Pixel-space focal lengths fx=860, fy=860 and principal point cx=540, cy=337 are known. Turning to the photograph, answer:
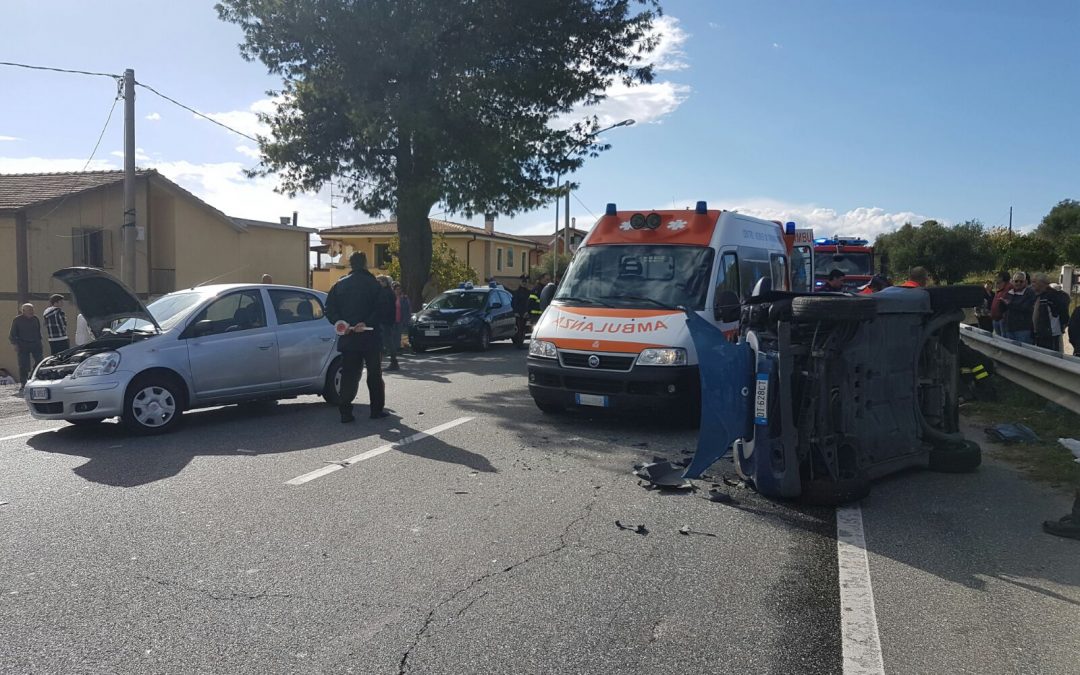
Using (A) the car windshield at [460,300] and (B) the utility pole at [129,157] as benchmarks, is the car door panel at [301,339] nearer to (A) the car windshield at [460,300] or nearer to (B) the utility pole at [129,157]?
(B) the utility pole at [129,157]

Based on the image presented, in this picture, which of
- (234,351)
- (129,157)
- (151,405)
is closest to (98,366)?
(151,405)

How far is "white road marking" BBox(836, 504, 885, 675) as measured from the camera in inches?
142

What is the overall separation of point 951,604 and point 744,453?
2.29m

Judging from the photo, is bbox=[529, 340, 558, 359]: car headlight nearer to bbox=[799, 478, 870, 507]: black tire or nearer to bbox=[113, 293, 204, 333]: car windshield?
bbox=[799, 478, 870, 507]: black tire

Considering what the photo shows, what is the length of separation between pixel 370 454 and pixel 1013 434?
6.29 metres

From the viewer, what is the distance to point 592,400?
28.8 ft

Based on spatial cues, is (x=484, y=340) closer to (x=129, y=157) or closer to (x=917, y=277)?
(x=129, y=157)

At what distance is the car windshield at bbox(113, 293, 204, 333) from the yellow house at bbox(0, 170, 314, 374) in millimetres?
13669

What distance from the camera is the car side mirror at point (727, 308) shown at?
812cm

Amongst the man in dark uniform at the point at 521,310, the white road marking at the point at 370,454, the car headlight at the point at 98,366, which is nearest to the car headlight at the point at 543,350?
the white road marking at the point at 370,454

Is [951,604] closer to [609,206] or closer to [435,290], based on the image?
[609,206]

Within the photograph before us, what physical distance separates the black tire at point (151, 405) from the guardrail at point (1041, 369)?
8.78 metres

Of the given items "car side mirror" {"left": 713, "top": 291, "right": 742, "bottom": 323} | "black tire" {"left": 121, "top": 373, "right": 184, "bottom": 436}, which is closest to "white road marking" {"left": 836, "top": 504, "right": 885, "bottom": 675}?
"car side mirror" {"left": 713, "top": 291, "right": 742, "bottom": 323}

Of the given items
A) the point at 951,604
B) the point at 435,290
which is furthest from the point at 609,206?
the point at 435,290
